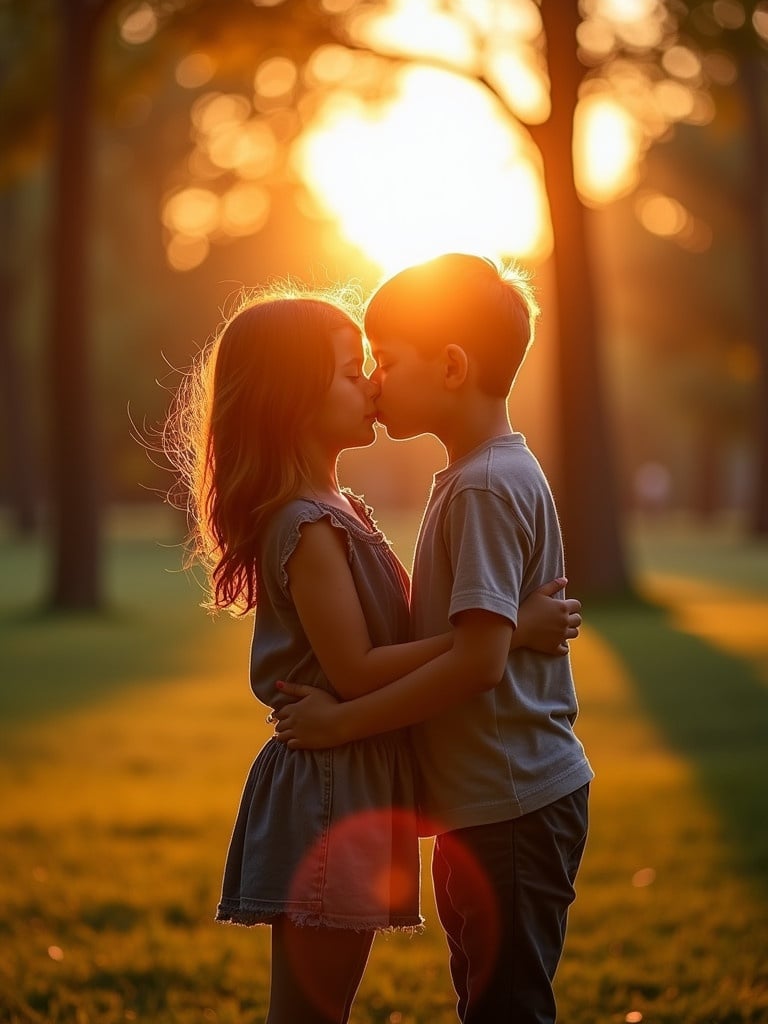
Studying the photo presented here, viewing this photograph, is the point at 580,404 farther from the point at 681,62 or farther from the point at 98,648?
the point at 98,648

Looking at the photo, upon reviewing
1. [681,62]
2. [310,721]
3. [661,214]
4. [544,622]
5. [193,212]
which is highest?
[681,62]

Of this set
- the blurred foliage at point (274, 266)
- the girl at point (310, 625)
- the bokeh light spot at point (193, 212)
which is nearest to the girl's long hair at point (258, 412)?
the girl at point (310, 625)

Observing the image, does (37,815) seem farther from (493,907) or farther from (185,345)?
(185,345)

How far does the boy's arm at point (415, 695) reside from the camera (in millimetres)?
2463

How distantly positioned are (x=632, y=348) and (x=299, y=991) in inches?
1836

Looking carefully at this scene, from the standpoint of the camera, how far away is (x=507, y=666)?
2.61 metres

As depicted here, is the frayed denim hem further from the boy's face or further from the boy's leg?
the boy's face

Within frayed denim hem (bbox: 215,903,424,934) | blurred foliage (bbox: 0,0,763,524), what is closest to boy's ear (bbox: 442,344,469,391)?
frayed denim hem (bbox: 215,903,424,934)

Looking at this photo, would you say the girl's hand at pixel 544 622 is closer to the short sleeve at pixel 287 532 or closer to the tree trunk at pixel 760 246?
the short sleeve at pixel 287 532

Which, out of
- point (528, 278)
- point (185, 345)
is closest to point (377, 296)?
point (528, 278)

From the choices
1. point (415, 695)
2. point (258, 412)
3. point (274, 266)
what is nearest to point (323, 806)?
point (415, 695)

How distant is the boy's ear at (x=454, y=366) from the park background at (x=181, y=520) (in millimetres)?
500

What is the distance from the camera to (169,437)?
10.2 ft

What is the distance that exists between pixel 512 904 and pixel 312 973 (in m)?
0.39
